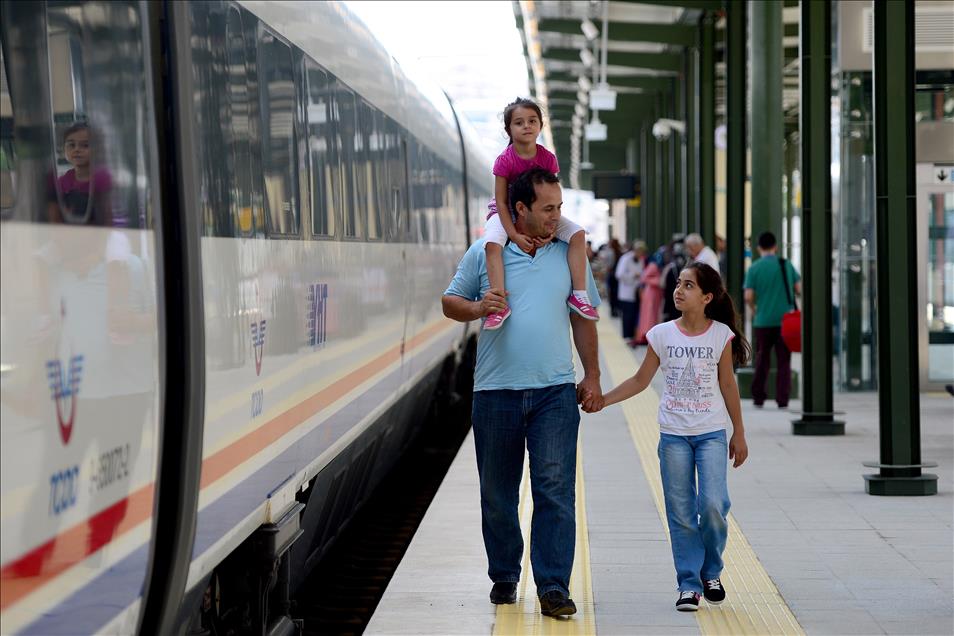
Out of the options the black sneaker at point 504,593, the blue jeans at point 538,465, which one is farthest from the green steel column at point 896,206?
the blue jeans at point 538,465

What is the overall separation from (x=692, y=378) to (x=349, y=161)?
7.58 feet

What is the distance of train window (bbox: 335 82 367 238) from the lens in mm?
7238

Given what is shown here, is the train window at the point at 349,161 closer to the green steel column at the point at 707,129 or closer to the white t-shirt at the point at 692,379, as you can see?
the white t-shirt at the point at 692,379

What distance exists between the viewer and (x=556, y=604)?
19.5 ft

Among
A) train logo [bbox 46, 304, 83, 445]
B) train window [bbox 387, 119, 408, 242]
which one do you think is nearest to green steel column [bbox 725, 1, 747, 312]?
train window [bbox 387, 119, 408, 242]

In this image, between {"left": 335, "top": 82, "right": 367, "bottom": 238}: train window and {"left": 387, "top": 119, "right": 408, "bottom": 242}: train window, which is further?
{"left": 387, "top": 119, "right": 408, "bottom": 242}: train window

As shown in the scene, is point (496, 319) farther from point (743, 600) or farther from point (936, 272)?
point (936, 272)

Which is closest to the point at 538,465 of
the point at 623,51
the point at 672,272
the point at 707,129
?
the point at 672,272

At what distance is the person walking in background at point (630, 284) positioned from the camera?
25016mm

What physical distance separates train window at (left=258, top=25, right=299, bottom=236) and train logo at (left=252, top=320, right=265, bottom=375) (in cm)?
47

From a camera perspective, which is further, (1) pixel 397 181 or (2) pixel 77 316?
(1) pixel 397 181

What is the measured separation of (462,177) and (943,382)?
575 centimetres

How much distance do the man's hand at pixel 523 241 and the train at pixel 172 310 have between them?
2.79 ft

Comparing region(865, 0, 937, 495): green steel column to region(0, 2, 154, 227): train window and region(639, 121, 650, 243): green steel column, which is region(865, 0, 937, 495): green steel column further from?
region(639, 121, 650, 243): green steel column
